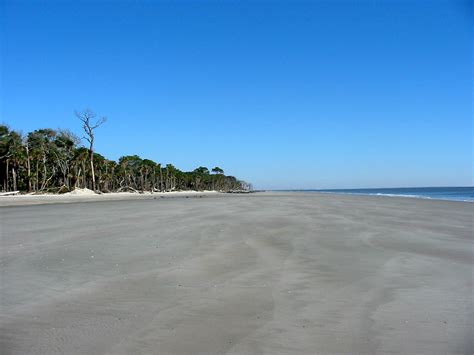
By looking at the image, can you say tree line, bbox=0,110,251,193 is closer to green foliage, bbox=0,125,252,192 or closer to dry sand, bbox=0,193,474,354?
green foliage, bbox=0,125,252,192

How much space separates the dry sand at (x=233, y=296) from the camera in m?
3.96

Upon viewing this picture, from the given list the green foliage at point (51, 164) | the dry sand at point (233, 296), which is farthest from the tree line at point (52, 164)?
the dry sand at point (233, 296)

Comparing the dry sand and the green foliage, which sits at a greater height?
the green foliage

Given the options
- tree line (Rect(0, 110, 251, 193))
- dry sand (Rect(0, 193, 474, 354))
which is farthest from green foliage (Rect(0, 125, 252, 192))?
dry sand (Rect(0, 193, 474, 354))

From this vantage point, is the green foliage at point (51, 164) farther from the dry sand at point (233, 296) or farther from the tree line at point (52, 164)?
the dry sand at point (233, 296)

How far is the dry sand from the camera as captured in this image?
13.0ft

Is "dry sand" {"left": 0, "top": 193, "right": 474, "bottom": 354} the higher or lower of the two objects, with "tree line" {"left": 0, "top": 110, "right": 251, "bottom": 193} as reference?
lower

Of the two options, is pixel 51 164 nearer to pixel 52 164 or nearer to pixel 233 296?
pixel 52 164

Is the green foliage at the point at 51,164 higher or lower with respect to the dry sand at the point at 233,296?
higher

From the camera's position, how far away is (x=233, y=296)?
5508 millimetres

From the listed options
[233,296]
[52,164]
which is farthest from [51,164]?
[233,296]

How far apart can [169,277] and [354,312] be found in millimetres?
3138

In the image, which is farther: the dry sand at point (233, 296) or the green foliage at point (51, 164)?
the green foliage at point (51, 164)

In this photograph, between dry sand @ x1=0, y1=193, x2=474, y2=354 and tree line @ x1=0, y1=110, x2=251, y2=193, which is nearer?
dry sand @ x1=0, y1=193, x2=474, y2=354
